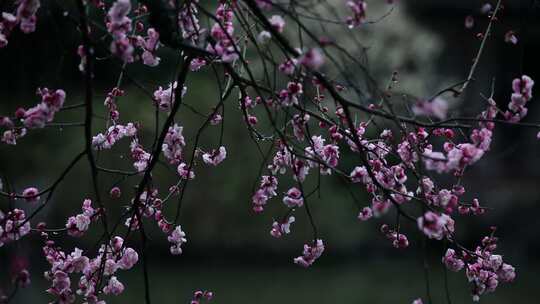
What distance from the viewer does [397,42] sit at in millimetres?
8180

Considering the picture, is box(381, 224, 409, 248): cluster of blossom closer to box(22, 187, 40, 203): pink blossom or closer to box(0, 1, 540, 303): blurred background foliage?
box(22, 187, 40, 203): pink blossom

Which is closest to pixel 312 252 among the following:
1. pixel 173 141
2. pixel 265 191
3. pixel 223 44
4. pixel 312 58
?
pixel 265 191

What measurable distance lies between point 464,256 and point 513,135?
292 inches

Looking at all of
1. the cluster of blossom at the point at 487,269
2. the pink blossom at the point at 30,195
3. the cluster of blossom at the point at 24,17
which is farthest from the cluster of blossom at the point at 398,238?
the cluster of blossom at the point at 24,17

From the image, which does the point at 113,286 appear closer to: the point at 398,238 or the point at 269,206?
the point at 398,238

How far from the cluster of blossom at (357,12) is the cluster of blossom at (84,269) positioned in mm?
735

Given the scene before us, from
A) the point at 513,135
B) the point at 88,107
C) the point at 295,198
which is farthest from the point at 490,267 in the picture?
the point at 513,135

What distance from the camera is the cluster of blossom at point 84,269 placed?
6.17ft

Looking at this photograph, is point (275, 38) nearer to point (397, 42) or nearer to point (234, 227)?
point (234, 227)

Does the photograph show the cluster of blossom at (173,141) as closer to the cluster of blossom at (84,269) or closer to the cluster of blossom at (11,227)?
the cluster of blossom at (84,269)

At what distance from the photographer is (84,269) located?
2.00m

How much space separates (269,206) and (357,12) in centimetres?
559

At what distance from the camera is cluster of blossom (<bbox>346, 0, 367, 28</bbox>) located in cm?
162

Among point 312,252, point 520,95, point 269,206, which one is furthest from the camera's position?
point 269,206
